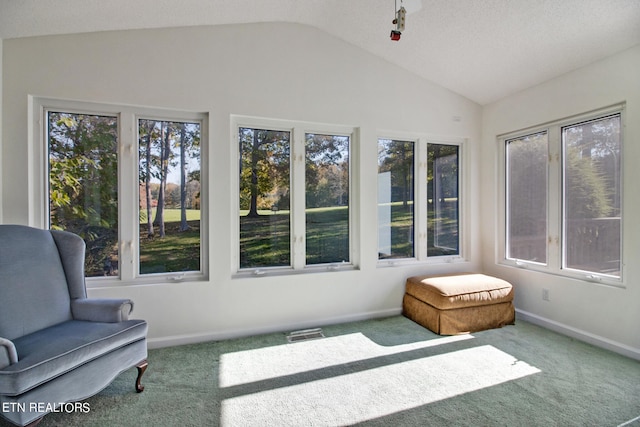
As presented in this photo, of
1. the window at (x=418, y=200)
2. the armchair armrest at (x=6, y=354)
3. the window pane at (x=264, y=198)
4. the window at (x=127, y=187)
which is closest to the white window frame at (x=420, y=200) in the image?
the window at (x=418, y=200)

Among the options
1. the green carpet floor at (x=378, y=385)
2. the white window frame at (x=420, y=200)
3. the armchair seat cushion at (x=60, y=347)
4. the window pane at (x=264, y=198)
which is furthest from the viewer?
the white window frame at (x=420, y=200)

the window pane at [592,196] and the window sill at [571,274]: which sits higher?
the window pane at [592,196]

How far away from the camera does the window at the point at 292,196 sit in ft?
10.5

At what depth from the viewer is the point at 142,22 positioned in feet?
8.75

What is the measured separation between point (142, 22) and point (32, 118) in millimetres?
1221

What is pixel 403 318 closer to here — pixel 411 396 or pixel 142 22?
pixel 411 396

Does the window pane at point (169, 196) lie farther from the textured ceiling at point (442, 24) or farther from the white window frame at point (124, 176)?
the textured ceiling at point (442, 24)

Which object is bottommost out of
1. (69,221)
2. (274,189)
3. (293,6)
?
(69,221)

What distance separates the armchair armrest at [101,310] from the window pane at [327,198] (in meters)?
1.78

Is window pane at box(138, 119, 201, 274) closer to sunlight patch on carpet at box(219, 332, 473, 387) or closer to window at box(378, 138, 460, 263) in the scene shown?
sunlight patch on carpet at box(219, 332, 473, 387)

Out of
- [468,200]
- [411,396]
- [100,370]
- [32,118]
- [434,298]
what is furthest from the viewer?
[468,200]

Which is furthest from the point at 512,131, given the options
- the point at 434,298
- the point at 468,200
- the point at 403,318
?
the point at 403,318

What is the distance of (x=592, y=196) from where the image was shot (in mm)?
2920

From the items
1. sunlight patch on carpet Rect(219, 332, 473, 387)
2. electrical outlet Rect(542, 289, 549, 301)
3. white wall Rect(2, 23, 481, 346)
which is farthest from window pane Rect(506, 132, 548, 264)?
sunlight patch on carpet Rect(219, 332, 473, 387)
